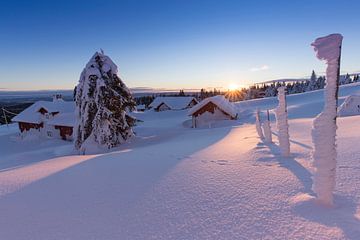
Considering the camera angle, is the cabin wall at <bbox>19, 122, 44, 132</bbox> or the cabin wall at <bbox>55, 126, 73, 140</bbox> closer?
the cabin wall at <bbox>55, 126, 73, 140</bbox>

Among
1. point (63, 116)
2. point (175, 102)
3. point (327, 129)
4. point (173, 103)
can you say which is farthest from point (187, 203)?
point (175, 102)

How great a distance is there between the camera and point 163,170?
7441 mm

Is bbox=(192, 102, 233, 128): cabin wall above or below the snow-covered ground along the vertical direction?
below

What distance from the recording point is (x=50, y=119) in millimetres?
36875

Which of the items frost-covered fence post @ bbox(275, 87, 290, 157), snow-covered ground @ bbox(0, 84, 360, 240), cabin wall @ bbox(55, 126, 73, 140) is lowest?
cabin wall @ bbox(55, 126, 73, 140)

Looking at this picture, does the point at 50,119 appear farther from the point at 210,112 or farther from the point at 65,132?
the point at 210,112

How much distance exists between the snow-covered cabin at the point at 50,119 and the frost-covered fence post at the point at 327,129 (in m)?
32.8

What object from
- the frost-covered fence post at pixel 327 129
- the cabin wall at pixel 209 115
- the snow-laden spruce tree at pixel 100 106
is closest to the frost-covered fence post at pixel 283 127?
the frost-covered fence post at pixel 327 129

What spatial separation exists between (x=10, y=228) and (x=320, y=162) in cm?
543

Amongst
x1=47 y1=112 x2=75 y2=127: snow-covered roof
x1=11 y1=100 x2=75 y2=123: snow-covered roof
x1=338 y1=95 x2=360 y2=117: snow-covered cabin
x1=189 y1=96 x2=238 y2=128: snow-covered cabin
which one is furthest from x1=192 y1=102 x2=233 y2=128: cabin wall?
x1=11 y1=100 x2=75 y2=123: snow-covered roof

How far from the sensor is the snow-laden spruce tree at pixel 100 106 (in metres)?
21.1

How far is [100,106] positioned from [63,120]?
53.5ft

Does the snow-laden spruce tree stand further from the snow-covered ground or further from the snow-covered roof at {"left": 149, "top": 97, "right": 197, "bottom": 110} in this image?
the snow-covered roof at {"left": 149, "top": 97, "right": 197, "bottom": 110}

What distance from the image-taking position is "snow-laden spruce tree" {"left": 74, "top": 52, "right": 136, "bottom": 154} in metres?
21.1
